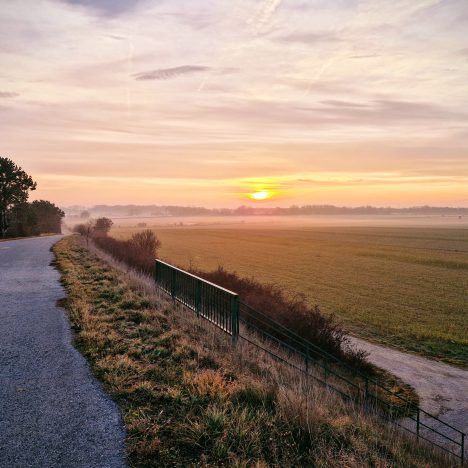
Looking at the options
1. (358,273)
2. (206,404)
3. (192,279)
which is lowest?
(358,273)

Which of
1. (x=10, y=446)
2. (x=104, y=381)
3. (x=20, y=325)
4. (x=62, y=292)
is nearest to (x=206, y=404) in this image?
(x=104, y=381)

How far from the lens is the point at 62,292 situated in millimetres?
13617

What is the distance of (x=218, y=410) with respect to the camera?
207 inches

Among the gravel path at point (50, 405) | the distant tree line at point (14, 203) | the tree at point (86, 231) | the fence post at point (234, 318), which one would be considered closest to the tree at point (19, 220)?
the distant tree line at point (14, 203)

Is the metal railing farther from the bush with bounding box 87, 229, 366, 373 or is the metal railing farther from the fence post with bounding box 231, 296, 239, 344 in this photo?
the bush with bounding box 87, 229, 366, 373

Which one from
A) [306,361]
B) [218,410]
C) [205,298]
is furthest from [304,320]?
[218,410]

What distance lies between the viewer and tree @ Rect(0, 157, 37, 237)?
50.0 m

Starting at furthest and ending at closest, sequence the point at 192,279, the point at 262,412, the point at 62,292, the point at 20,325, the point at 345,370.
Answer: the point at 345,370 < the point at 62,292 < the point at 192,279 < the point at 20,325 < the point at 262,412

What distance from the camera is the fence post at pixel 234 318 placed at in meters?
9.54

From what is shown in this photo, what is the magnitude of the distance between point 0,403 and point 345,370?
12.4 meters

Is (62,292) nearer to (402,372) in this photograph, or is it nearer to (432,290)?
(402,372)

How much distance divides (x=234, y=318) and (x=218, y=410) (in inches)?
171

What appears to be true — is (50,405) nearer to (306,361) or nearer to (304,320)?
(306,361)

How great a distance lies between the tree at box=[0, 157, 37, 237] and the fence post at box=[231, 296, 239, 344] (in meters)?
50.1
